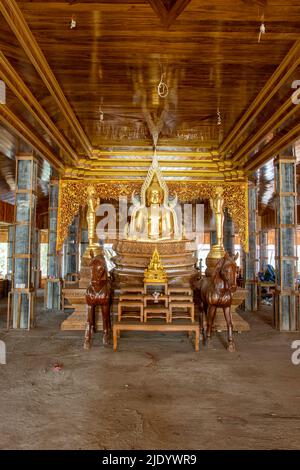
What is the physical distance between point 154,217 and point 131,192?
792 millimetres

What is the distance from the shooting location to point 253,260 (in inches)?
329

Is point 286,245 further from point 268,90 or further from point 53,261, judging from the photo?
point 53,261

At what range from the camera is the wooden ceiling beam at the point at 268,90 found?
11.9ft

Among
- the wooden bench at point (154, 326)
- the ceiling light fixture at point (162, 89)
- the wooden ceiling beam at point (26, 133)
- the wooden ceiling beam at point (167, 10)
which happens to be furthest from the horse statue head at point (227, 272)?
the wooden ceiling beam at point (26, 133)

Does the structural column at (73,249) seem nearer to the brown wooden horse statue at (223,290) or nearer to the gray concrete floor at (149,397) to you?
the gray concrete floor at (149,397)

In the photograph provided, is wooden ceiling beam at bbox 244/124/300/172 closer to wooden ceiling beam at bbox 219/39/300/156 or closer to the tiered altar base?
wooden ceiling beam at bbox 219/39/300/156

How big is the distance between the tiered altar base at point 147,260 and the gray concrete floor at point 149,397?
5.24 ft

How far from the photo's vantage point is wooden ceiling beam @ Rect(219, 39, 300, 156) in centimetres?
362

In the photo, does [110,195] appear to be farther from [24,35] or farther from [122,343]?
[24,35]

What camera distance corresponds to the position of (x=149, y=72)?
163 inches

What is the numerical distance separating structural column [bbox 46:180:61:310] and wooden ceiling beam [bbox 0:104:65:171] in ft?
3.79

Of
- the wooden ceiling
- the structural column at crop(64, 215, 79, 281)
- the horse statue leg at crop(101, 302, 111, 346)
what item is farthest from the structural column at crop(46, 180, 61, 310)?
the horse statue leg at crop(101, 302, 111, 346)

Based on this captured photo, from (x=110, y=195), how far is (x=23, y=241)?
2.36 m

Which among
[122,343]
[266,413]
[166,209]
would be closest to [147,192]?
[166,209]
